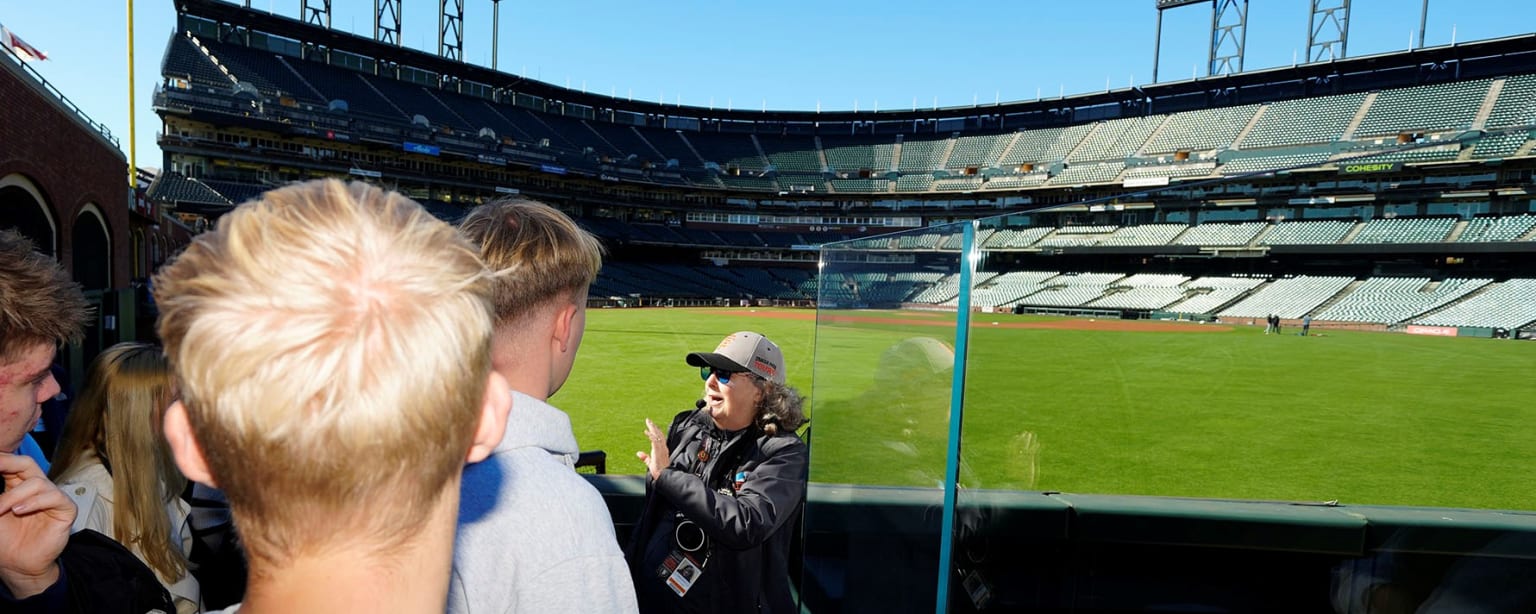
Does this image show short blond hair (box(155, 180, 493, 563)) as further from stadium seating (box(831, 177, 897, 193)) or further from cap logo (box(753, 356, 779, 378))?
stadium seating (box(831, 177, 897, 193))

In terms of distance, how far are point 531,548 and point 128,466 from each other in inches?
86.3

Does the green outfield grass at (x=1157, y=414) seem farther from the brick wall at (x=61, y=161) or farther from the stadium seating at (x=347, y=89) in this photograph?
the stadium seating at (x=347, y=89)

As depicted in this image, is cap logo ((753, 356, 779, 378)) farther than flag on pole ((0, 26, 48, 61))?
No

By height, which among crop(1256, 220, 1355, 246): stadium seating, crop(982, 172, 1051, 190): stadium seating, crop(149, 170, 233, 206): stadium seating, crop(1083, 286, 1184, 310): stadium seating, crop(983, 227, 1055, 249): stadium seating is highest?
crop(982, 172, 1051, 190): stadium seating

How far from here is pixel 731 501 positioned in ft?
8.07

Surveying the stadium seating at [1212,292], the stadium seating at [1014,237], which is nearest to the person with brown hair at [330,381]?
the stadium seating at [1014,237]

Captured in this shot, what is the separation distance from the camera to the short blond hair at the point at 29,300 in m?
1.71

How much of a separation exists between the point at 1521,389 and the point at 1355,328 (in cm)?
1379

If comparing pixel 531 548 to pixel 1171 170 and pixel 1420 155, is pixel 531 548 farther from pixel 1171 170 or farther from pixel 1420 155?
pixel 1171 170

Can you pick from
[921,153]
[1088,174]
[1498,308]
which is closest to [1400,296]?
[1498,308]

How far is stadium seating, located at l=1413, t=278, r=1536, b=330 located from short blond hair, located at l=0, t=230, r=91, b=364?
5.08 m

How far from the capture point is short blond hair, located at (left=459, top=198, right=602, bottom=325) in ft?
4.74

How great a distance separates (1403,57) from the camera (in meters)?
41.8

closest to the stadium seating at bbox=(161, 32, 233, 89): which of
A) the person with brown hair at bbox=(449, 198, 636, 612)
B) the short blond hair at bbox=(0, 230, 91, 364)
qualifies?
the short blond hair at bbox=(0, 230, 91, 364)
